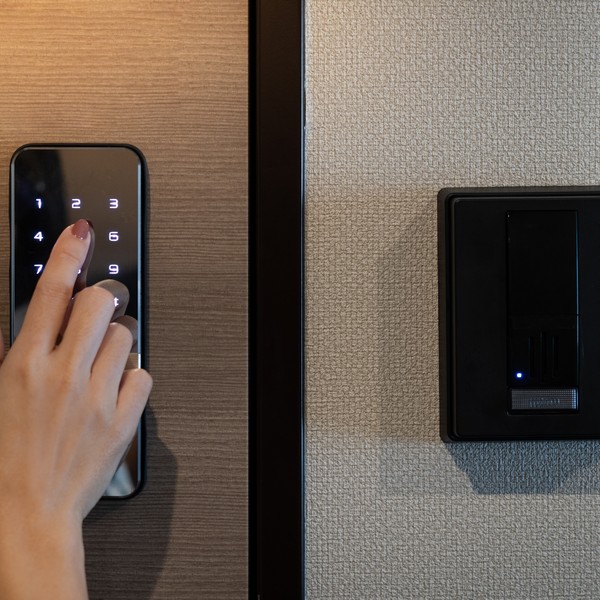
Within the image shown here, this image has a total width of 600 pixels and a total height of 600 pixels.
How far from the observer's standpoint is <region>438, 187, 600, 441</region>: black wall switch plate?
0.93ft

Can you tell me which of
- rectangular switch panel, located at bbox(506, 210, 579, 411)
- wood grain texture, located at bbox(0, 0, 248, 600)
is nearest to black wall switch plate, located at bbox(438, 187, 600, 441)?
rectangular switch panel, located at bbox(506, 210, 579, 411)

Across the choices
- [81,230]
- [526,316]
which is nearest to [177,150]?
[81,230]

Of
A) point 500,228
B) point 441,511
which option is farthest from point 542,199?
point 441,511

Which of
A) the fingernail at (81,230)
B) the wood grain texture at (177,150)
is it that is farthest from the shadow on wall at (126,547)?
the fingernail at (81,230)

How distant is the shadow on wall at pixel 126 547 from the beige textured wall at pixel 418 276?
0.07 meters

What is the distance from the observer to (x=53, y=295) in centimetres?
26

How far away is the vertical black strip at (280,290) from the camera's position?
296 mm

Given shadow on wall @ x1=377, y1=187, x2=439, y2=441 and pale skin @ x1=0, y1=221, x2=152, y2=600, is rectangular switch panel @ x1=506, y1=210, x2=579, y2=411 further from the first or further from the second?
pale skin @ x1=0, y1=221, x2=152, y2=600

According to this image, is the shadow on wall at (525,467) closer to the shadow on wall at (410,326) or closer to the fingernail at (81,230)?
the shadow on wall at (410,326)

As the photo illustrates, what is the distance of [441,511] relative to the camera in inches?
11.8

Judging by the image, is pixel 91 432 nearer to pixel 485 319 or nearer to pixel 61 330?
pixel 61 330

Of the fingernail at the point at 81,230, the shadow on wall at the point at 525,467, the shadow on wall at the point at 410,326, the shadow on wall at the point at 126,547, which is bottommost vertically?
the shadow on wall at the point at 126,547

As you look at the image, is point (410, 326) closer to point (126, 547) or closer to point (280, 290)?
point (280, 290)

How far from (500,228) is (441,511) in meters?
0.13
